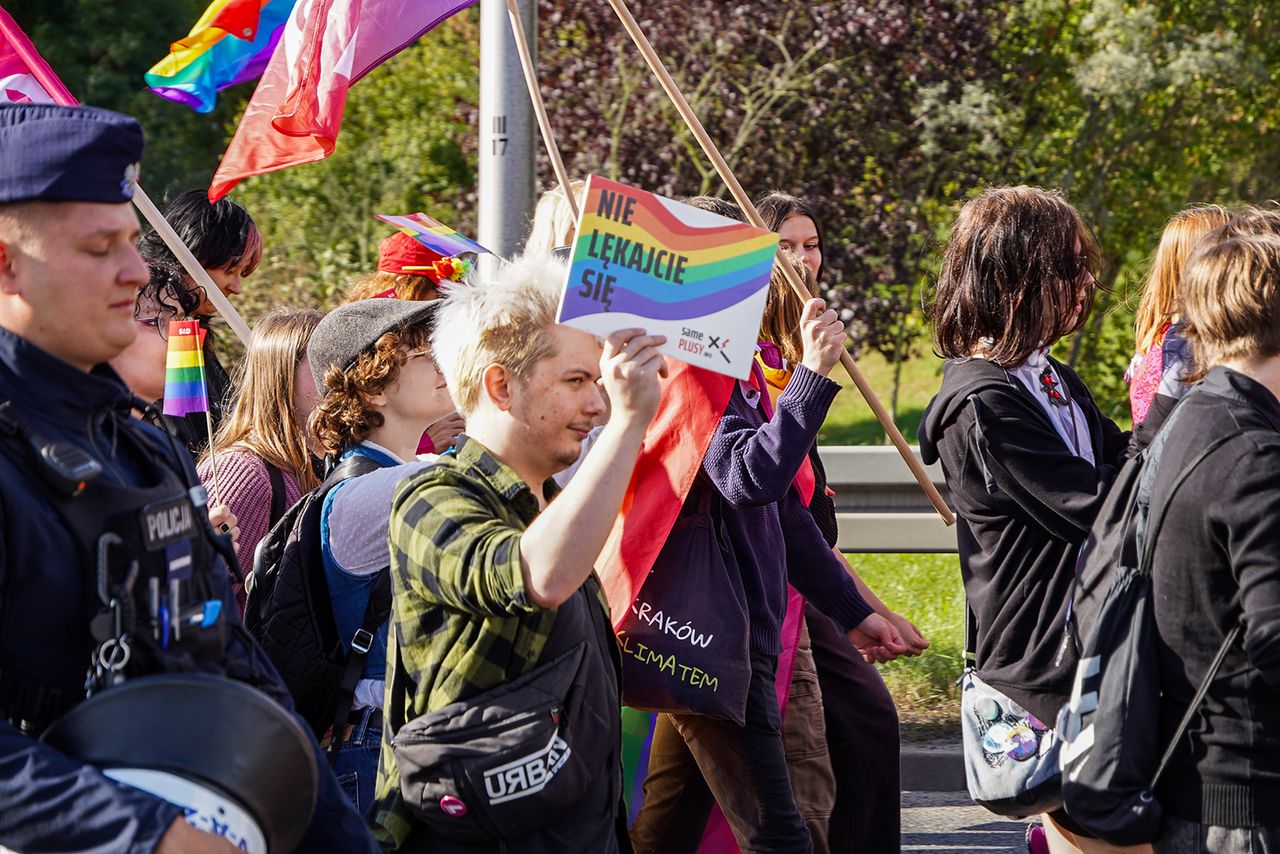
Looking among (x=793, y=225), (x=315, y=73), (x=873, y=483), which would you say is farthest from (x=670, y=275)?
(x=873, y=483)

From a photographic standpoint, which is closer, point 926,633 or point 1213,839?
point 1213,839

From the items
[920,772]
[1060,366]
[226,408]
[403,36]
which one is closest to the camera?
[1060,366]

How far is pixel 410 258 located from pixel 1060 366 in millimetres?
1898

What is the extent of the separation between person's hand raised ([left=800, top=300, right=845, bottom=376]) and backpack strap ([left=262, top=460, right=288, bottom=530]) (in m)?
1.27

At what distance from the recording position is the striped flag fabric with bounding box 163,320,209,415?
379 cm

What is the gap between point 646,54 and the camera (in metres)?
3.62

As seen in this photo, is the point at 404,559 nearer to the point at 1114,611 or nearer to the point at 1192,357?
the point at 1114,611

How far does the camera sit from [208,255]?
186 inches

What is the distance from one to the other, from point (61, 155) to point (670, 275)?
104 cm

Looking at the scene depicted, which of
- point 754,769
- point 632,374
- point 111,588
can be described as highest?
point 632,374

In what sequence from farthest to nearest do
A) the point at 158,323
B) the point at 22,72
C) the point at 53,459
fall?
the point at 22,72 < the point at 158,323 < the point at 53,459

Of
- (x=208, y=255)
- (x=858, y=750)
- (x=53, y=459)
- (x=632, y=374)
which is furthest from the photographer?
(x=208, y=255)

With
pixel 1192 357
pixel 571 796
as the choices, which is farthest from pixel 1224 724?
pixel 571 796

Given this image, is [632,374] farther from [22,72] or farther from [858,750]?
[22,72]
